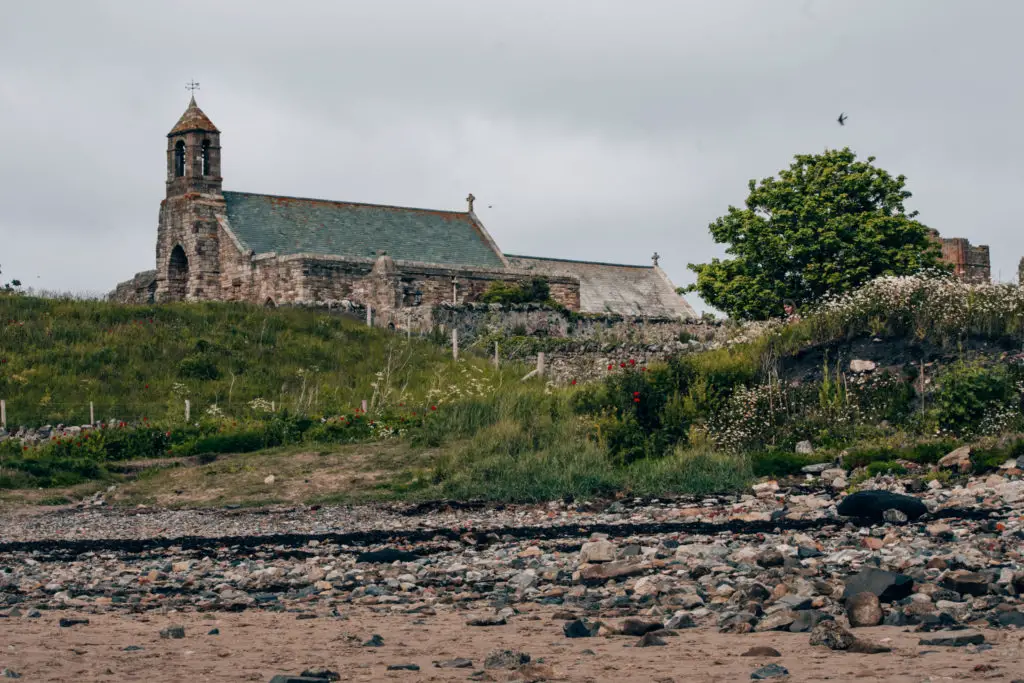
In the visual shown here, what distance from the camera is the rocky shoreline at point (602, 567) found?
8.18 meters

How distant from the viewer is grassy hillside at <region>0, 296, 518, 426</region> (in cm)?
2714

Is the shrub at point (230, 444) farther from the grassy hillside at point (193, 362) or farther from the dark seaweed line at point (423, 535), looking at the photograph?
the dark seaweed line at point (423, 535)

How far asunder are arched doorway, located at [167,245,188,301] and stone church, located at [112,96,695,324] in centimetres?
4

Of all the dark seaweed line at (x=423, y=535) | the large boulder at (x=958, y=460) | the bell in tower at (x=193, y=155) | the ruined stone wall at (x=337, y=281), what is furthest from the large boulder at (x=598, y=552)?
the bell in tower at (x=193, y=155)

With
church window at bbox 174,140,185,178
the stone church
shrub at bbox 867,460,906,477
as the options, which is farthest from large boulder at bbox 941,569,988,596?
church window at bbox 174,140,185,178

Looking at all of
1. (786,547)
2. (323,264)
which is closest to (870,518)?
(786,547)

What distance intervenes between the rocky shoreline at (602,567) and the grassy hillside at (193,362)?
10349 mm

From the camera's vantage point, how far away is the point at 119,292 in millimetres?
52188

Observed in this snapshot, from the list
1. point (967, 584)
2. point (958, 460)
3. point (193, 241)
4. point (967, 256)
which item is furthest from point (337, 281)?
point (967, 584)

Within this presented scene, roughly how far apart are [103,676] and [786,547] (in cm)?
615

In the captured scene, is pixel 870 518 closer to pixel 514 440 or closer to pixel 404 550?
pixel 404 550

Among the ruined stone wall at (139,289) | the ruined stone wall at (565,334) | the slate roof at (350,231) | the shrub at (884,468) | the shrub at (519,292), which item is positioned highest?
the slate roof at (350,231)

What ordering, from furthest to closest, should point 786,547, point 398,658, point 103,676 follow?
point 786,547, point 398,658, point 103,676

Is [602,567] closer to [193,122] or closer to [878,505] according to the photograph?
[878,505]
